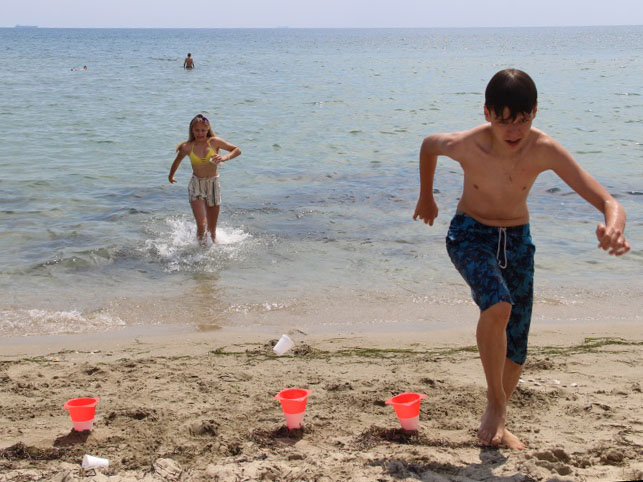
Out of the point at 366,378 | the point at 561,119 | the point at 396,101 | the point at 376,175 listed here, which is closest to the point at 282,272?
the point at 366,378

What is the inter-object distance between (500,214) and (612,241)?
2.59 feet

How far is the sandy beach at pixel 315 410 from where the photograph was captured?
11.4 feet

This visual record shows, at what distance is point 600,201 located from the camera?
11.1 feet

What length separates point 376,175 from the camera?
13789 mm

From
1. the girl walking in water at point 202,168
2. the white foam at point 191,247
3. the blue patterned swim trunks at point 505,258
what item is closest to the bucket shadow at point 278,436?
the blue patterned swim trunks at point 505,258

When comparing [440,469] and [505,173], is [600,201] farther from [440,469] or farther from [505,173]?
[440,469]

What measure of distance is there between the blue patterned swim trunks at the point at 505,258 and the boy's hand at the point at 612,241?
66 centimetres

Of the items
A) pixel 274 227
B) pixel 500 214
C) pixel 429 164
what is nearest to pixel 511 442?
pixel 500 214

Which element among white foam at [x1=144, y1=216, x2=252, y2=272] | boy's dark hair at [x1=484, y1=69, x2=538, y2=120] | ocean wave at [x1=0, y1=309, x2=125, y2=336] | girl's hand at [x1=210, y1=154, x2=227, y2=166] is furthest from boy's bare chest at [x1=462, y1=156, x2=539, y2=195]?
girl's hand at [x1=210, y1=154, x2=227, y2=166]

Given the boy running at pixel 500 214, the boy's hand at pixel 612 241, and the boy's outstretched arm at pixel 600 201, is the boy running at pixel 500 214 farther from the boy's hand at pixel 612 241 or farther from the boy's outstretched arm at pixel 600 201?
the boy's hand at pixel 612 241

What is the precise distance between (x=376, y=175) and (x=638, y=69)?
38565 millimetres

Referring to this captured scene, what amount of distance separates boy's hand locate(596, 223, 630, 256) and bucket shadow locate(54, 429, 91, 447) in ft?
8.77

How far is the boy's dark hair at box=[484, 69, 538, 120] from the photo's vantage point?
11.2 feet

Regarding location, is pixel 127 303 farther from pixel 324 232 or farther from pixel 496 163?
pixel 496 163
